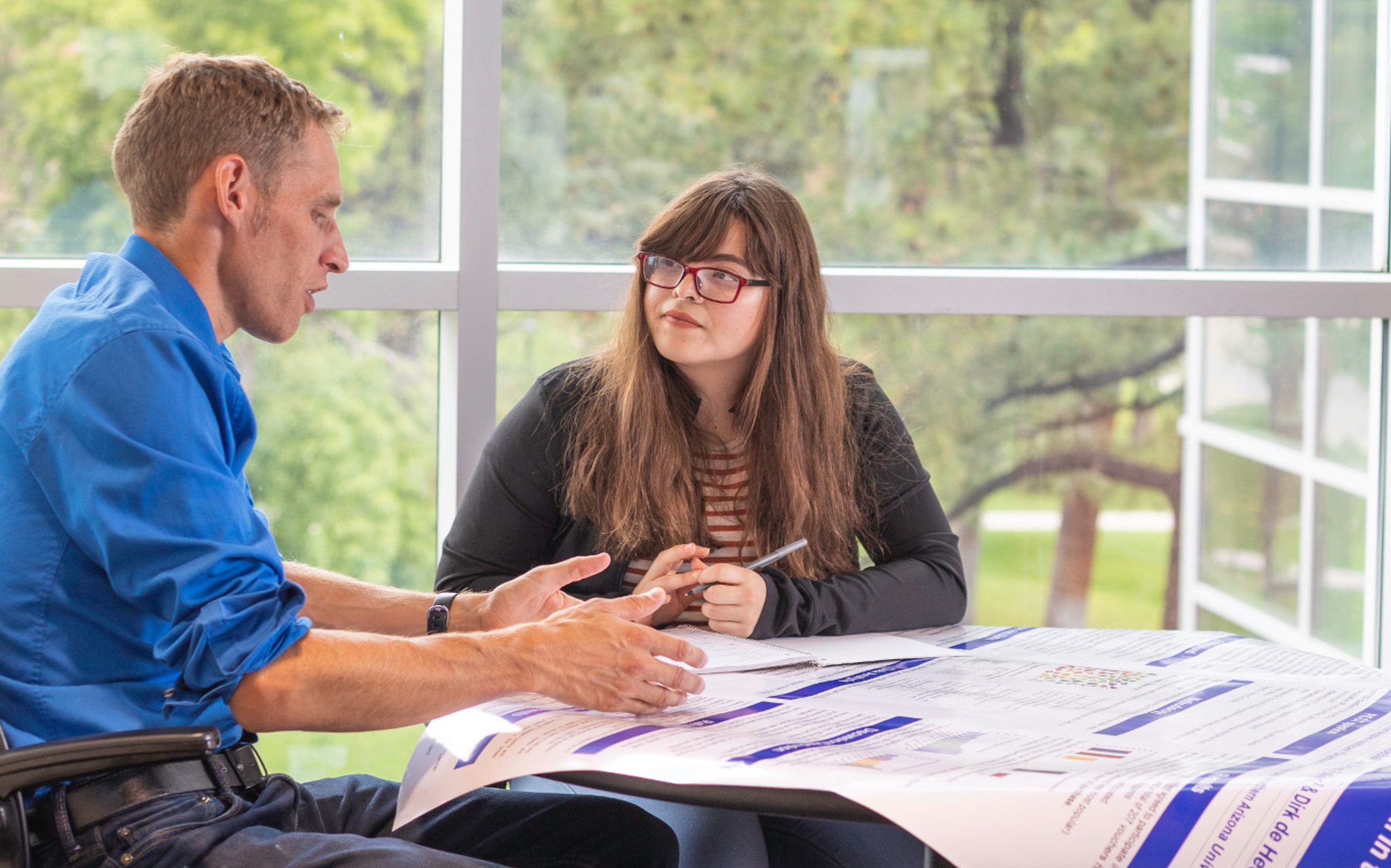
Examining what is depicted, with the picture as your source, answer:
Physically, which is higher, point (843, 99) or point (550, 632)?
point (843, 99)

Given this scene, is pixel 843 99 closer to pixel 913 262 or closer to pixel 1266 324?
pixel 913 262

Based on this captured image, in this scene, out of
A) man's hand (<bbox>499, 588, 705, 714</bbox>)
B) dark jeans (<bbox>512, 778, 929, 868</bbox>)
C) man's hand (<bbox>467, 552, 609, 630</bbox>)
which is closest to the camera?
man's hand (<bbox>499, 588, 705, 714</bbox>)

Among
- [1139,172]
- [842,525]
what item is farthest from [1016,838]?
[1139,172]

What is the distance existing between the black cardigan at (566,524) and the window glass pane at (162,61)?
0.81m

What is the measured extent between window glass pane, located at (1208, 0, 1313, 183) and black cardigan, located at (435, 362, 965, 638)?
1421mm

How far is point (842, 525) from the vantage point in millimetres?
2205

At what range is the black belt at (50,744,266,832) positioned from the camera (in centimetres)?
131

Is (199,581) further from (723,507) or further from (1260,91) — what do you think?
(1260,91)

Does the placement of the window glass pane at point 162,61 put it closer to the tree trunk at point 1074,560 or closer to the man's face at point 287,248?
the man's face at point 287,248

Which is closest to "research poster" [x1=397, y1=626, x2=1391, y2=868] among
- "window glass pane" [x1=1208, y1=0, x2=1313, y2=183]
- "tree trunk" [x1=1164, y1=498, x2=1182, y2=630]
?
"tree trunk" [x1=1164, y1=498, x2=1182, y2=630]

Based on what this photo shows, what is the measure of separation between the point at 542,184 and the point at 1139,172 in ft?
4.81

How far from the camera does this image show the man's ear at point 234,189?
1.52 metres

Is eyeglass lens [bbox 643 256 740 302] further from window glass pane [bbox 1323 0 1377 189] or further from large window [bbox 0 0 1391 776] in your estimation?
window glass pane [bbox 1323 0 1377 189]

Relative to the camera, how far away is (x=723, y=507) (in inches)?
87.5
